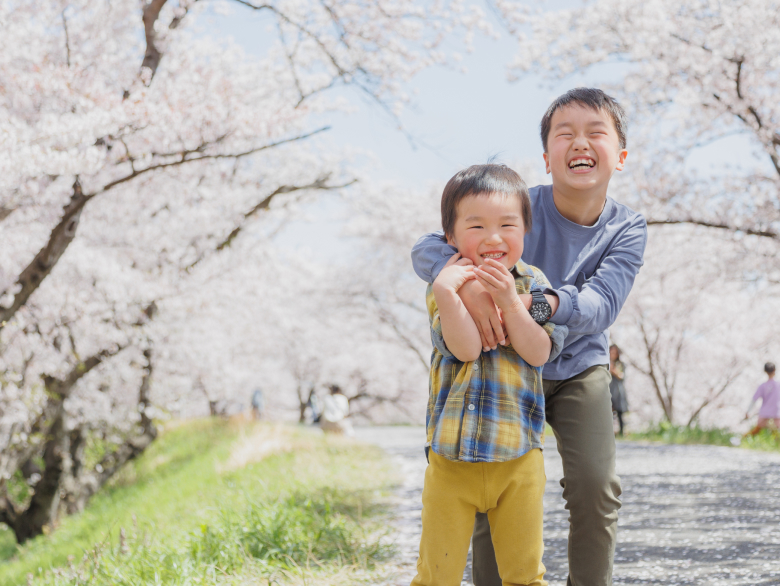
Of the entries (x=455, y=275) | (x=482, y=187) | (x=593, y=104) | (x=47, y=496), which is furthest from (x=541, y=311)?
(x=47, y=496)

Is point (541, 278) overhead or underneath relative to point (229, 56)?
underneath

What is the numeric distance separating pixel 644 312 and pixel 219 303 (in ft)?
38.2

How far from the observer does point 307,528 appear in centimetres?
343

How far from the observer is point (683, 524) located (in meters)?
3.78

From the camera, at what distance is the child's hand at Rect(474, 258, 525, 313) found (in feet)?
5.37

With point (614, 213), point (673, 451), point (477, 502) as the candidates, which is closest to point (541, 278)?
point (614, 213)

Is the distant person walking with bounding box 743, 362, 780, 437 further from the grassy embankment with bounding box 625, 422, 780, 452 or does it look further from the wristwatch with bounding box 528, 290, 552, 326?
the wristwatch with bounding box 528, 290, 552, 326

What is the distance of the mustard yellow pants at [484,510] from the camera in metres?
1.71

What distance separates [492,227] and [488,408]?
500mm

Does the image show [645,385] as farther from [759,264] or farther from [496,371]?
[496,371]

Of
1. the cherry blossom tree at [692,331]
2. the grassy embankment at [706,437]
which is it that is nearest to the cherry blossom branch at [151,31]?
the grassy embankment at [706,437]

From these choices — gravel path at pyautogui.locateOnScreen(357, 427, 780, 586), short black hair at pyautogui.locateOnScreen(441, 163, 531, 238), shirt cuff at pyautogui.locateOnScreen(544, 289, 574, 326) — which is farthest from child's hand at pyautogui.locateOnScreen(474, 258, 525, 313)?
gravel path at pyautogui.locateOnScreen(357, 427, 780, 586)

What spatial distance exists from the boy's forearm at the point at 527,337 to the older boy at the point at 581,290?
40 mm

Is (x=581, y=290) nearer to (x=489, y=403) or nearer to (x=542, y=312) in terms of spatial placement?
(x=542, y=312)
